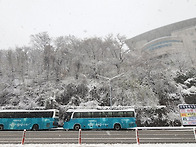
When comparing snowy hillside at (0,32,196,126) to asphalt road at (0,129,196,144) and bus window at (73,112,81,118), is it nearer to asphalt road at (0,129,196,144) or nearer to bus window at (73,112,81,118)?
bus window at (73,112,81,118)

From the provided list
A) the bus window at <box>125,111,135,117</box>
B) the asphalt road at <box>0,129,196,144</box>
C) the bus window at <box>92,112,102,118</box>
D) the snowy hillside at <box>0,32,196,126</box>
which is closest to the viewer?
the asphalt road at <box>0,129,196,144</box>

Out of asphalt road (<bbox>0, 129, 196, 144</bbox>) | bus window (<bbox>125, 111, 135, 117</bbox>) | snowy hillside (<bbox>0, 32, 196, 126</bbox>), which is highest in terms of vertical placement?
snowy hillside (<bbox>0, 32, 196, 126</bbox>)

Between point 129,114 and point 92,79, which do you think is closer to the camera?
point 129,114

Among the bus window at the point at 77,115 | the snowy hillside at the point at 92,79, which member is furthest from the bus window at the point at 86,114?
the snowy hillside at the point at 92,79

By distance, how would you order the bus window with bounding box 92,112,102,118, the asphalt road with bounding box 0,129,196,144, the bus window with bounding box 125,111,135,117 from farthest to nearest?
1. the bus window with bounding box 92,112,102,118
2. the bus window with bounding box 125,111,135,117
3. the asphalt road with bounding box 0,129,196,144

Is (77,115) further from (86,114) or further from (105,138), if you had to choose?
(105,138)

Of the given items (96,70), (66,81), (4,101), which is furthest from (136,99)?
(4,101)

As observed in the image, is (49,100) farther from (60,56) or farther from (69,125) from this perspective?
(60,56)

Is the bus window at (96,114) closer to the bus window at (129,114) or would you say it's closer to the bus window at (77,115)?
the bus window at (77,115)

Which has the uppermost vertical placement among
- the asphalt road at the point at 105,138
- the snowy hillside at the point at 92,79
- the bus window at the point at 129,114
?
the snowy hillside at the point at 92,79

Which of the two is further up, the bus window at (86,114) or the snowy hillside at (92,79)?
the snowy hillside at (92,79)

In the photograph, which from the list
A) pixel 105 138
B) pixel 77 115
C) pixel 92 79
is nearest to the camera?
pixel 105 138

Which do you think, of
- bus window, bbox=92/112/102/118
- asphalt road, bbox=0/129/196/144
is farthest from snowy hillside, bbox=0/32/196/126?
asphalt road, bbox=0/129/196/144

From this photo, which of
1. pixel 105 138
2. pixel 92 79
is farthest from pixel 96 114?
pixel 92 79
